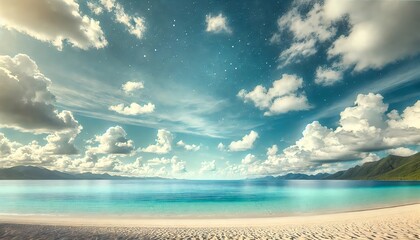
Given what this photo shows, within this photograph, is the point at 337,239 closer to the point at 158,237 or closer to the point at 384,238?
the point at 384,238

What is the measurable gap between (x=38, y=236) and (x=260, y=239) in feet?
63.8

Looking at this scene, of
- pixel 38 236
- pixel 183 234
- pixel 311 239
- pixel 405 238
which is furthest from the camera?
pixel 183 234

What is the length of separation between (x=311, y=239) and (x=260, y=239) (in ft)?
13.5

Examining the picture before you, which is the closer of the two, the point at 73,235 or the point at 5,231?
the point at 73,235

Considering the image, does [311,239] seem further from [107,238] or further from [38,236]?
[38,236]

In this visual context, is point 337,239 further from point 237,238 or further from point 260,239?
point 237,238

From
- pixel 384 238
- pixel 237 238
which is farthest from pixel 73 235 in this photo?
pixel 384 238

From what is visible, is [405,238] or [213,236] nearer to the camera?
[405,238]

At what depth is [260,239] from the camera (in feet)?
67.2

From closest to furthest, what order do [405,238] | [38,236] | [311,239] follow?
[405,238]
[311,239]
[38,236]

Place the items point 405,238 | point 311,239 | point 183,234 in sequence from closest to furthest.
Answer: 1. point 405,238
2. point 311,239
3. point 183,234

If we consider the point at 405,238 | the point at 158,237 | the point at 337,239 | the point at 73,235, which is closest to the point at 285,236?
the point at 337,239

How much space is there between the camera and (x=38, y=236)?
21.4m

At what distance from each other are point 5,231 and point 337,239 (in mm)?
30456
